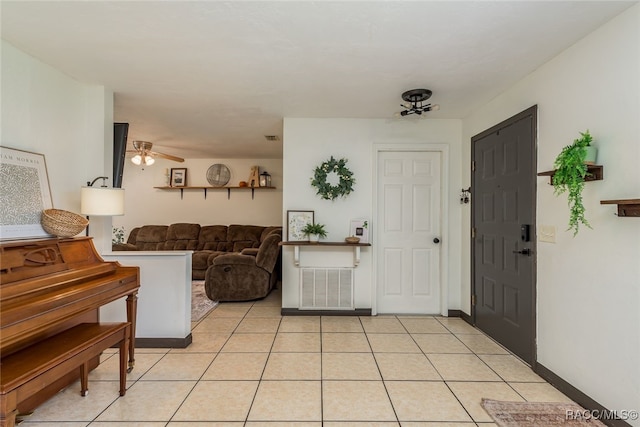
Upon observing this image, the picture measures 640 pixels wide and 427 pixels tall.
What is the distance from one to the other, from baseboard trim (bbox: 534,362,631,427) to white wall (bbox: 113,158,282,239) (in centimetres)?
516

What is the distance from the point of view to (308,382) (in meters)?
2.34

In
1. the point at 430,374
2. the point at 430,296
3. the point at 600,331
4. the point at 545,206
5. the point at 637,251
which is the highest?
the point at 545,206

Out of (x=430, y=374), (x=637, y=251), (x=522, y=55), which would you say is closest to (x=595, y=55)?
(x=522, y=55)

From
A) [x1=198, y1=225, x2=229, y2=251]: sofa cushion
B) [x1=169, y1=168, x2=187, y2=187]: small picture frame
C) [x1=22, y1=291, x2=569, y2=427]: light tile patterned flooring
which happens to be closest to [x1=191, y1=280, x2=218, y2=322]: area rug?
[x1=22, y1=291, x2=569, y2=427]: light tile patterned flooring

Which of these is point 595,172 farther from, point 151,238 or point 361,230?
point 151,238

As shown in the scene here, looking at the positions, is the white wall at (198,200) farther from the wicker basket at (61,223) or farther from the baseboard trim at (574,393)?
the baseboard trim at (574,393)

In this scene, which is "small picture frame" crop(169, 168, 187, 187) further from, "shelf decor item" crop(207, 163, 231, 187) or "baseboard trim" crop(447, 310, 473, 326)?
"baseboard trim" crop(447, 310, 473, 326)

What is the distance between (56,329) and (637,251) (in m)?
3.62

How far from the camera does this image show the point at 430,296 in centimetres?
397

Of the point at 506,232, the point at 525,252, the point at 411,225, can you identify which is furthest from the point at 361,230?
the point at 525,252

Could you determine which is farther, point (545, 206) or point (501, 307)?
point (501, 307)

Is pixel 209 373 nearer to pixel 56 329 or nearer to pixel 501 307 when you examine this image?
pixel 56 329

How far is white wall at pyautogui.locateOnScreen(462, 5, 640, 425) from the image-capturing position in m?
1.79

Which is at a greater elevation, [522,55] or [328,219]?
[522,55]
